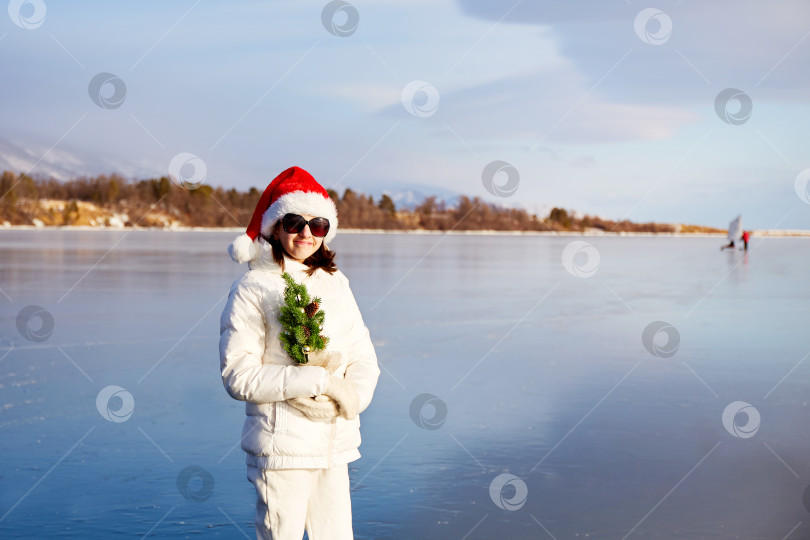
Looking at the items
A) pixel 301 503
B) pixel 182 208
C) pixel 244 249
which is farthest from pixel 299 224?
pixel 182 208

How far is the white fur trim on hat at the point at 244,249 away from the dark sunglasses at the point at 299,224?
4.9 inches

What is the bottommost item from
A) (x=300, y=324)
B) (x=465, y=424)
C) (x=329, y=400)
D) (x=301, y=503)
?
(x=301, y=503)

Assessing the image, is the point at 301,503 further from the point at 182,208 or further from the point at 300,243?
the point at 182,208

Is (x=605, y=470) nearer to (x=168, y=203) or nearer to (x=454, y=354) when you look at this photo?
(x=454, y=354)

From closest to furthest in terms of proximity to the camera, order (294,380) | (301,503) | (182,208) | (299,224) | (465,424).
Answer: (294,380)
(301,503)
(299,224)
(465,424)
(182,208)

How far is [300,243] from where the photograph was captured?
3.01 meters

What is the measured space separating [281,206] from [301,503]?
995 mm

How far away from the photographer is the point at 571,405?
21.0ft

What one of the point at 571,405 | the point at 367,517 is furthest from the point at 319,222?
the point at 571,405

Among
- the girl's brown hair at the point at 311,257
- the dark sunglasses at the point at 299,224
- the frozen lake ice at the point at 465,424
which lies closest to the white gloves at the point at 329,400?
the girl's brown hair at the point at 311,257

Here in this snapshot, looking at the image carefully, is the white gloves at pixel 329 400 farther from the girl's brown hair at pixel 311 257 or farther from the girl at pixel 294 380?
the girl's brown hair at pixel 311 257

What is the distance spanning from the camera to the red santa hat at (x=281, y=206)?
3006 mm

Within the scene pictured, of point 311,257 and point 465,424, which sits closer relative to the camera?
point 311,257

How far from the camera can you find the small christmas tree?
9.01ft
